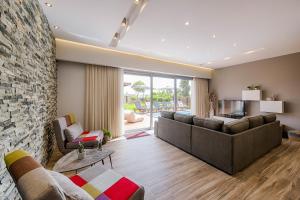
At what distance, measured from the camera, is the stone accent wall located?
127cm

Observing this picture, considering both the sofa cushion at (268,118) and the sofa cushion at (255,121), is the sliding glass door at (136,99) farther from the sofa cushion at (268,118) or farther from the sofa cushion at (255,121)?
the sofa cushion at (268,118)

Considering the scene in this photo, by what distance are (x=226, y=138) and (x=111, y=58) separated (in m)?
3.71

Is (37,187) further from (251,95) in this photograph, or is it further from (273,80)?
(273,80)

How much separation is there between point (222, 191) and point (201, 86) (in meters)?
5.52

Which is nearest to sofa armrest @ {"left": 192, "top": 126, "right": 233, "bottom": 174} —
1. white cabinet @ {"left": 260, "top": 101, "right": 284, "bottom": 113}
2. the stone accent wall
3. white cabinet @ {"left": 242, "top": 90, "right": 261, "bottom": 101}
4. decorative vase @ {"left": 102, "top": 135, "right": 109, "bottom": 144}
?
decorative vase @ {"left": 102, "top": 135, "right": 109, "bottom": 144}

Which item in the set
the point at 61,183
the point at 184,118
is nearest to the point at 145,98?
the point at 184,118

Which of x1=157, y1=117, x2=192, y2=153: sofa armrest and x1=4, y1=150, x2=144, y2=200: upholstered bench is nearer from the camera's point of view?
x1=4, y1=150, x2=144, y2=200: upholstered bench

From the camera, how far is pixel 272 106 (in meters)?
4.61

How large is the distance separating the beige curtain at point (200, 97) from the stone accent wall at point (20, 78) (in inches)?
233

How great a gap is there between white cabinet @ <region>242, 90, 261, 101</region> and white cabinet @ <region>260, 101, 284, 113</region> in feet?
0.86

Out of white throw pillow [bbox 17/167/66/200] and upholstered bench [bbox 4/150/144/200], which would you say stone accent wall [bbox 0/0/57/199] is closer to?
upholstered bench [bbox 4/150/144/200]

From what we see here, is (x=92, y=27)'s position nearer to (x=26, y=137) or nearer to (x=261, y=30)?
(x=26, y=137)

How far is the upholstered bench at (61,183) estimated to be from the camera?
714 mm

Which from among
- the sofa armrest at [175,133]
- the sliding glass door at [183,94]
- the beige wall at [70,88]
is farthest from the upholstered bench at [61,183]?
the sliding glass door at [183,94]
